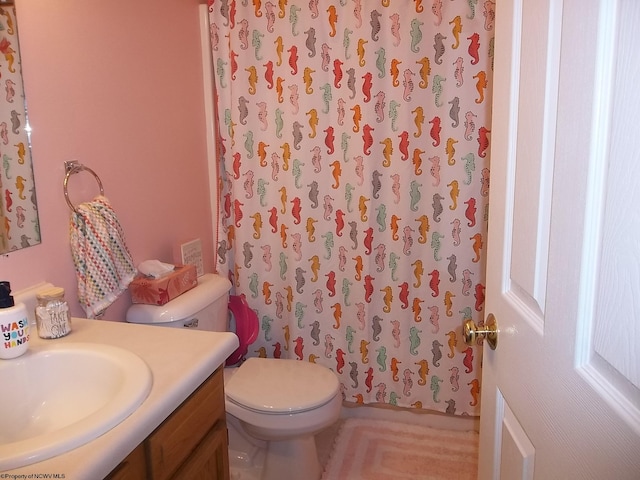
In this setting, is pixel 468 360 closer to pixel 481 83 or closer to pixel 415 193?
pixel 415 193

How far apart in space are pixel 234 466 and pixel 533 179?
5.75ft

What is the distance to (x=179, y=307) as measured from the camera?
166 cm

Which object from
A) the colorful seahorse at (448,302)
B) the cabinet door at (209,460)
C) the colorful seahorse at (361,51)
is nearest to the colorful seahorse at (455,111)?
the colorful seahorse at (361,51)

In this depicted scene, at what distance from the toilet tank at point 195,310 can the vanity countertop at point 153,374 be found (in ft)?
1.08

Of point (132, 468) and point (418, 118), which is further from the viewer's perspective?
point (418, 118)

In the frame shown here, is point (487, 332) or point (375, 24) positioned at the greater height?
point (375, 24)

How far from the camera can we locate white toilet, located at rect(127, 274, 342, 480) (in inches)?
66.8

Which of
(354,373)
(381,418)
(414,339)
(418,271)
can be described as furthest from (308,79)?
(381,418)

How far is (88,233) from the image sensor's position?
4.62 ft

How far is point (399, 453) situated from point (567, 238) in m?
1.74

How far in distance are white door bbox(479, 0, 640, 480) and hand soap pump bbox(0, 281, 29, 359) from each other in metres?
0.94

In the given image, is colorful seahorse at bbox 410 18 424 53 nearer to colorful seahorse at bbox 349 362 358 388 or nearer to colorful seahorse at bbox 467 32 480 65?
colorful seahorse at bbox 467 32 480 65

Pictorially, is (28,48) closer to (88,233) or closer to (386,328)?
(88,233)

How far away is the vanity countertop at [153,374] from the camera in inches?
28.7
